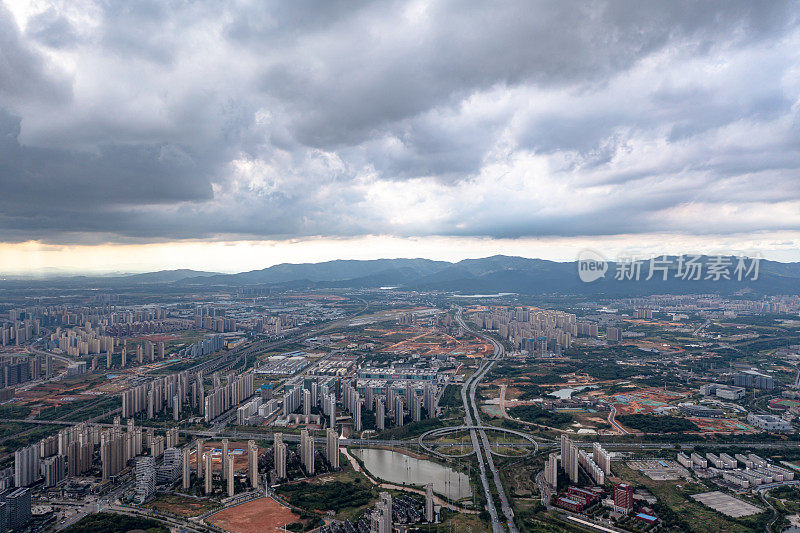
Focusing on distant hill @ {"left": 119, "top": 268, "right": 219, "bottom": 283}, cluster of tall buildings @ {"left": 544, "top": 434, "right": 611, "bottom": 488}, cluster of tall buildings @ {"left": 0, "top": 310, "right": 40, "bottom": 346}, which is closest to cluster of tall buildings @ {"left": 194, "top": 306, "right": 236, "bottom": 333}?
cluster of tall buildings @ {"left": 0, "top": 310, "right": 40, "bottom": 346}

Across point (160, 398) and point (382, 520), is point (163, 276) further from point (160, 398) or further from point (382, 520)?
point (382, 520)

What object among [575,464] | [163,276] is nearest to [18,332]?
[575,464]

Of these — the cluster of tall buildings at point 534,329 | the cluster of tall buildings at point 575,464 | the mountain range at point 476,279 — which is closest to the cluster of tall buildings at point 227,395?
the cluster of tall buildings at point 575,464

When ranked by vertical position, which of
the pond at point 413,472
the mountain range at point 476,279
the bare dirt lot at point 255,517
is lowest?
the pond at point 413,472

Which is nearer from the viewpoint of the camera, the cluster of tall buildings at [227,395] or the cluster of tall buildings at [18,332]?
the cluster of tall buildings at [227,395]

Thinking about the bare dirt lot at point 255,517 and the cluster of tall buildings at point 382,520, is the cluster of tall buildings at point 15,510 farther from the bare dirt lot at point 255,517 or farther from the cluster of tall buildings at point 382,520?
the cluster of tall buildings at point 382,520

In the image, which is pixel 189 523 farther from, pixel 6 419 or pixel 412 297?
pixel 412 297

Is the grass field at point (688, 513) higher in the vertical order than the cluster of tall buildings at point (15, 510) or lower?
lower
